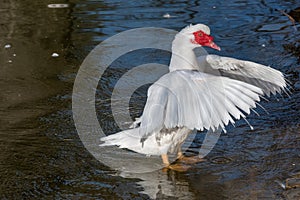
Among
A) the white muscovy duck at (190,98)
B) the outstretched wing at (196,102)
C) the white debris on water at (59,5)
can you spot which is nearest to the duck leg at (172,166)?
the white muscovy duck at (190,98)

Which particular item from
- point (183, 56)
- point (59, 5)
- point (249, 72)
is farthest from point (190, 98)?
point (59, 5)

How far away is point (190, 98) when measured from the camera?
12.5 ft

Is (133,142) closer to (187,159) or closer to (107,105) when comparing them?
(187,159)

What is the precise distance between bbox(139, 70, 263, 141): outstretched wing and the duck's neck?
41cm

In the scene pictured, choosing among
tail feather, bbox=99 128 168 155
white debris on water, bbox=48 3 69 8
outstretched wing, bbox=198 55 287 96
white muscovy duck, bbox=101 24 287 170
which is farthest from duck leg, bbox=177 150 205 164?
white debris on water, bbox=48 3 69 8

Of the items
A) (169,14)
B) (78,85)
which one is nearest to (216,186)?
(78,85)

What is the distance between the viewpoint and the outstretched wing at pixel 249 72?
4.31 m

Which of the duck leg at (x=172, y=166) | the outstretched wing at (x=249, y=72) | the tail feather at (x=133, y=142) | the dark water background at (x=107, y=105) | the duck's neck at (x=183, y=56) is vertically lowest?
the duck leg at (x=172, y=166)

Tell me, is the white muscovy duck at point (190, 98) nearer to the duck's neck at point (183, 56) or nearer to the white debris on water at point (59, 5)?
the duck's neck at point (183, 56)

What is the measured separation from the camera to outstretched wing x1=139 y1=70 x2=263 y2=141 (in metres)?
3.70

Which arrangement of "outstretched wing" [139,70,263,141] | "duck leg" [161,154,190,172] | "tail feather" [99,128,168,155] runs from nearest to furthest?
"outstretched wing" [139,70,263,141]
"tail feather" [99,128,168,155]
"duck leg" [161,154,190,172]

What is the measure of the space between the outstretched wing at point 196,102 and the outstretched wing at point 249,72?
0.58 metres

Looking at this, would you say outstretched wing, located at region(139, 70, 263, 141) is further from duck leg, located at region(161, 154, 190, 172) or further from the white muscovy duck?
duck leg, located at region(161, 154, 190, 172)

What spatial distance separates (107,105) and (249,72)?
1486 mm
